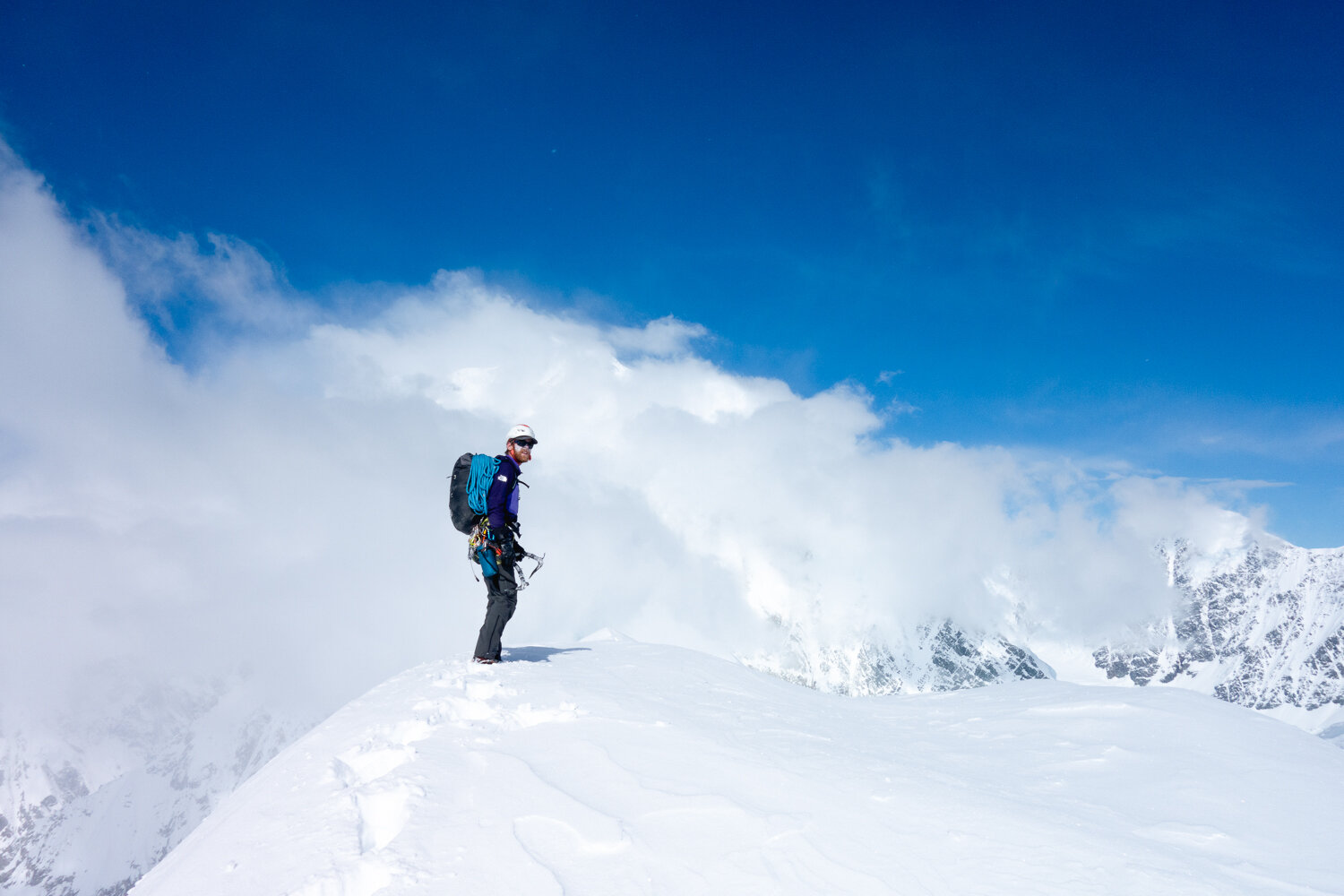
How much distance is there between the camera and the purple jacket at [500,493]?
1017 centimetres

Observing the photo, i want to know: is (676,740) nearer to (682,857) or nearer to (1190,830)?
(682,857)

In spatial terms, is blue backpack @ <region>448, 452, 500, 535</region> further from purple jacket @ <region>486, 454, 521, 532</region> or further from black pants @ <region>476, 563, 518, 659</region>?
black pants @ <region>476, 563, 518, 659</region>

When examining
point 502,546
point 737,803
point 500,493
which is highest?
point 500,493

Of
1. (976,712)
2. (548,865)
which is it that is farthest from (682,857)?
(976,712)

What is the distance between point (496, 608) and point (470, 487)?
2029 millimetres

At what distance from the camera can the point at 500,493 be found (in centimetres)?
1021

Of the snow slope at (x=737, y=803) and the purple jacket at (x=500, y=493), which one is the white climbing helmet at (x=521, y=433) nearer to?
the purple jacket at (x=500, y=493)

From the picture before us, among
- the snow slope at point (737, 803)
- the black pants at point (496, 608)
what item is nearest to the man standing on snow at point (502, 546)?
the black pants at point (496, 608)

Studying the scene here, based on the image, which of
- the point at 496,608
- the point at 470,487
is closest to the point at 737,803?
the point at 496,608

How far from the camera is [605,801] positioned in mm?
5434

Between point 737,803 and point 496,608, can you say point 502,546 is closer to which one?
point 496,608

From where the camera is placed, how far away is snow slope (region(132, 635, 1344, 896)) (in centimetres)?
451

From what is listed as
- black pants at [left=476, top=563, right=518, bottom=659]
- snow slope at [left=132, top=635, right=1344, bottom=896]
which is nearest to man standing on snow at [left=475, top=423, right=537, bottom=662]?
black pants at [left=476, top=563, right=518, bottom=659]

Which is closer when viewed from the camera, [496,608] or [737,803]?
[737,803]
